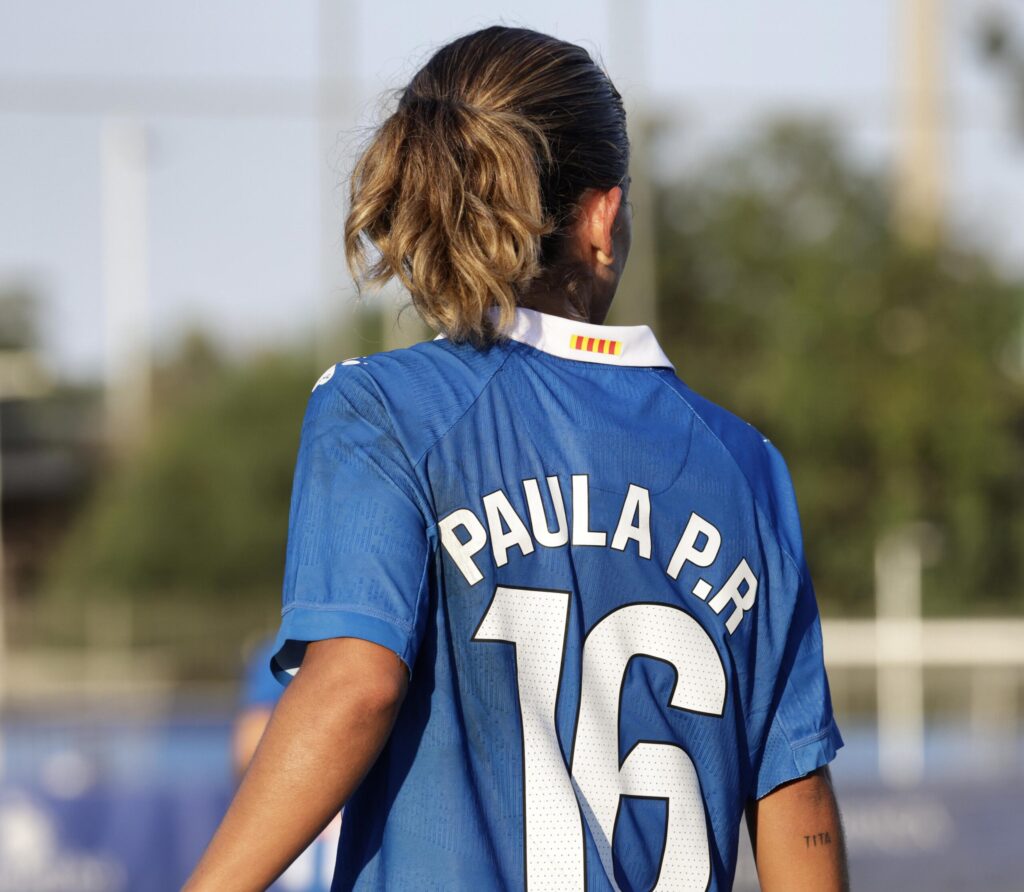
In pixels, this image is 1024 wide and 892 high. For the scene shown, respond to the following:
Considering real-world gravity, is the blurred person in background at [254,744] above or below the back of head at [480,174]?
below

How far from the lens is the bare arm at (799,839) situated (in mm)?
1653

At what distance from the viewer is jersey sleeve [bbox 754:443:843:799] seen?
167cm

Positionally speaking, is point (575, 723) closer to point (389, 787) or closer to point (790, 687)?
point (389, 787)

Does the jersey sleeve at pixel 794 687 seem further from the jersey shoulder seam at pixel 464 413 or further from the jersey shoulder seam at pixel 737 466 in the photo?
the jersey shoulder seam at pixel 464 413

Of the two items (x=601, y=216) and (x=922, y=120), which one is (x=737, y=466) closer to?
(x=601, y=216)

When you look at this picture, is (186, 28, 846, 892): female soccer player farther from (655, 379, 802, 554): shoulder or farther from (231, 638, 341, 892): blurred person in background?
(231, 638, 341, 892): blurred person in background

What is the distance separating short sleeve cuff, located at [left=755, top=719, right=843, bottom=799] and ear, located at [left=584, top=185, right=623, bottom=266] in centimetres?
54

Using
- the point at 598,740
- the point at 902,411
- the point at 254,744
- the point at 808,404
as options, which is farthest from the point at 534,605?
the point at 808,404

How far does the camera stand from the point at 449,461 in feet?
4.86

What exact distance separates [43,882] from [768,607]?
201 inches

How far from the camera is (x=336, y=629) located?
140cm

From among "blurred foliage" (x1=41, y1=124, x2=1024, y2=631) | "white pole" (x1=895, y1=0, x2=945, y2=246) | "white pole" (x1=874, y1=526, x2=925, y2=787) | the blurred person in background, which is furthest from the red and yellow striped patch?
"white pole" (x1=895, y1=0, x2=945, y2=246)

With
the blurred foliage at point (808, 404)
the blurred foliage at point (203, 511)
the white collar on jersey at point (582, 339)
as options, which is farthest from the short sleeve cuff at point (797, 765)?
the blurred foliage at point (203, 511)

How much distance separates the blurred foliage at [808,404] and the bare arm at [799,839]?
14.5 metres
